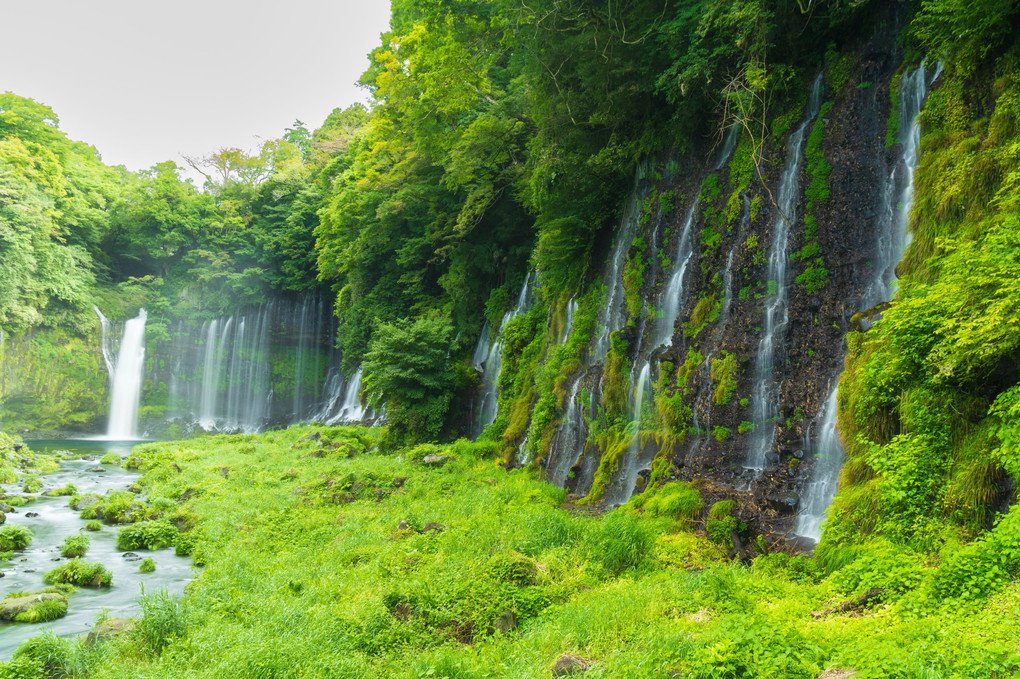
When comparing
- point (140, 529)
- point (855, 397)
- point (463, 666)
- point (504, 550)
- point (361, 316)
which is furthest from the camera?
point (361, 316)

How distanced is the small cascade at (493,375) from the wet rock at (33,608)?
11339 millimetres

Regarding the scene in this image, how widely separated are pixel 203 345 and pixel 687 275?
1182 inches

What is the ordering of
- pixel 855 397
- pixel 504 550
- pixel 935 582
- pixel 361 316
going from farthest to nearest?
pixel 361 316 < pixel 504 550 < pixel 855 397 < pixel 935 582

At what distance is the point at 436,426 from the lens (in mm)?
17406

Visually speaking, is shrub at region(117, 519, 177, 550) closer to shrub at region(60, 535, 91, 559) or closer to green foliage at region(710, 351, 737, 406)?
shrub at region(60, 535, 91, 559)

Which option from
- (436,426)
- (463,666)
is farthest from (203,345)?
(463,666)

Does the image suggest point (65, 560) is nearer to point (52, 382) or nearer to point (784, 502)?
point (784, 502)

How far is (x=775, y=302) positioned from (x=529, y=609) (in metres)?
5.58

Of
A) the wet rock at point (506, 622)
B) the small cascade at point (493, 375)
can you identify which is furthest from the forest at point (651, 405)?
the small cascade at point (493, 375)

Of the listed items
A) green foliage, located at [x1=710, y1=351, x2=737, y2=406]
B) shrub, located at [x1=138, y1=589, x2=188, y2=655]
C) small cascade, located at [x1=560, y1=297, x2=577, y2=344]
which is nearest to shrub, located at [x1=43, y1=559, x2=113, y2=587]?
shrub, located at [x1=138, y1=589, x2=188, y2=655]

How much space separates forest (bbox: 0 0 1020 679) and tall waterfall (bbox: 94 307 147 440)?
9.55 metres

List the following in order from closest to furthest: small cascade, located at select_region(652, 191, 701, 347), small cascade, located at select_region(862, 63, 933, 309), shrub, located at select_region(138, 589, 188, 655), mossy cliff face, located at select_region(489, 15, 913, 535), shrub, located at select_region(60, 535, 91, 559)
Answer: shrub, located at select_region(138, 589, 188, 655) < small cascade, located at select_region(862, 63, 933, 309) < mossy cliff face, located at select_region(489, 15, 913, 535) < shrub, located at select_region(60, 535, 91, 559) < small cascade, located at select_region(652, 191, 701, 347)

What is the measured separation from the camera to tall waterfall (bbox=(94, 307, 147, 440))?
2941 cm

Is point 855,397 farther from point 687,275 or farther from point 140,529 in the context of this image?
point 140,529
